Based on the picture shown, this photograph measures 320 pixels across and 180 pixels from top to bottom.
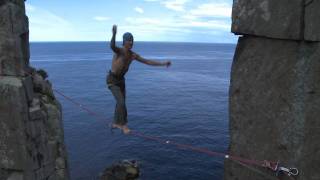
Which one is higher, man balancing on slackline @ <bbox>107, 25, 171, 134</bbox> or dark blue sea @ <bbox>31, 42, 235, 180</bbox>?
man balancing on slackline @ <bbox>107, 25, 171, 134</bbox>

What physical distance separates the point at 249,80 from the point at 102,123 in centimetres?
5768

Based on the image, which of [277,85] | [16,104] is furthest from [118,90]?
[277,85]

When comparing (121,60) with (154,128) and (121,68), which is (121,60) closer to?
(121,68)

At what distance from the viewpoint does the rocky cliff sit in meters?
8.55

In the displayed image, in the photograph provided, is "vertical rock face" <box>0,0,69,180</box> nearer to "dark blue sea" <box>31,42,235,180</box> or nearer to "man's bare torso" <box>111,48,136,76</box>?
"man's bare torso" <box>111,48,136,76</box>

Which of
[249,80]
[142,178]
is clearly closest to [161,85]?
[142,178]

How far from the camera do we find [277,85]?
356 inches

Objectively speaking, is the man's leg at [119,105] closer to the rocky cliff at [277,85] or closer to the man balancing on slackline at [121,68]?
the man balancing on slackline at [121,68]

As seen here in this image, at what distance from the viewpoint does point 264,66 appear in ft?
30.4

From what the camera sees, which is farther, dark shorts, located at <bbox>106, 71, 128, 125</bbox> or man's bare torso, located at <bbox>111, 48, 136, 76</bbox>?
dark shorts, located at <bbox>106, 71, 128, 125</bbox>

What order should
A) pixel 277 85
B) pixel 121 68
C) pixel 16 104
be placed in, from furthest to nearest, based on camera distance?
pixel 16 104 < pixel 121 68 < pixel 277 85

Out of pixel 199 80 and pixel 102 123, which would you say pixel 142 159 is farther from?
pixel 199 80

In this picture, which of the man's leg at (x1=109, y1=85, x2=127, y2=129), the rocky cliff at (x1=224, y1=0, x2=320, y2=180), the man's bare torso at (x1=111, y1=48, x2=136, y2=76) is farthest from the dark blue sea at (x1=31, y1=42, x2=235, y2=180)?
the rocky cliff at (x1=224, y1=0, x2=320, y2=180)

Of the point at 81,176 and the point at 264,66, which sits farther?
the point at 81,176
